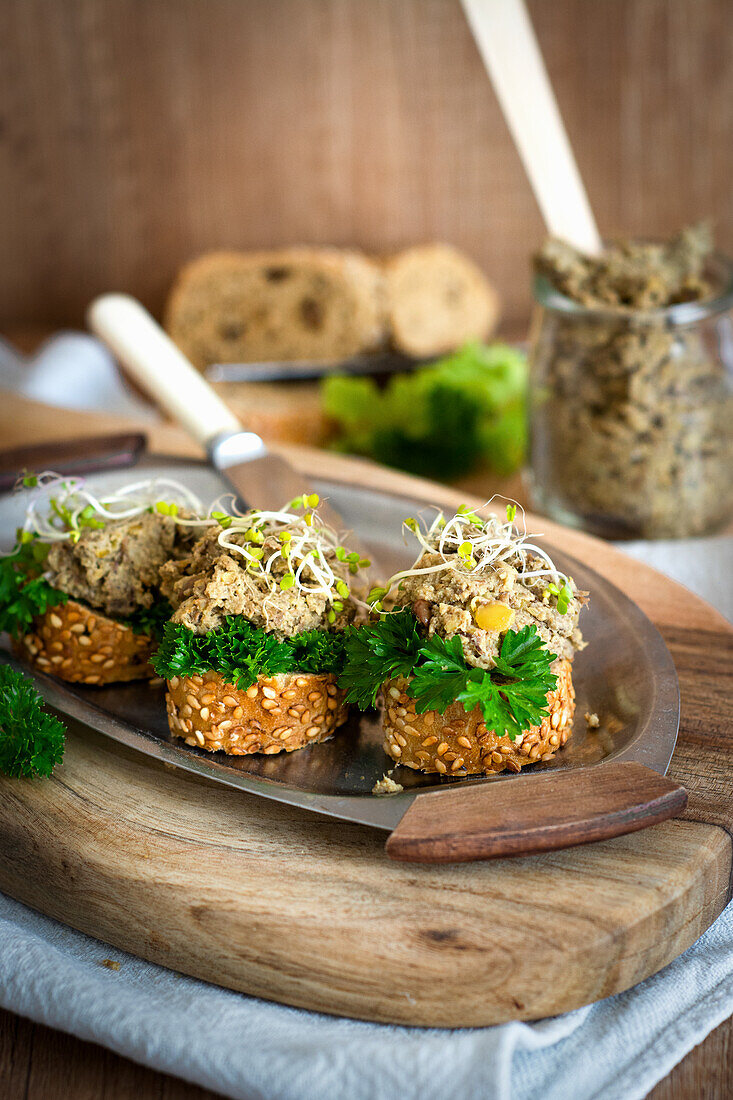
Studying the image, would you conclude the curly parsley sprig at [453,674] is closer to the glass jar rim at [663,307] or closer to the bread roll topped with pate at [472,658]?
the bread roll topped with pate at [472,658]

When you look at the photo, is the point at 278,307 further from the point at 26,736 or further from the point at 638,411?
the point at 26,736

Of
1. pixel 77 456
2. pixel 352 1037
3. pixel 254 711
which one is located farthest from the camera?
pixel 77 456

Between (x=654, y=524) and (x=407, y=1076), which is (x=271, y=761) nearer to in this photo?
(x=407, y=1076)

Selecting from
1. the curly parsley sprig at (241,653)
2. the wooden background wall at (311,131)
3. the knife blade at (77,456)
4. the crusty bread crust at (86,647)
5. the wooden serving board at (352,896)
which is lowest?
the wooden serving board at (352,896)

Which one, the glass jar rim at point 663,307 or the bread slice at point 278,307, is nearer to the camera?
the glass jar rim at point 663,307

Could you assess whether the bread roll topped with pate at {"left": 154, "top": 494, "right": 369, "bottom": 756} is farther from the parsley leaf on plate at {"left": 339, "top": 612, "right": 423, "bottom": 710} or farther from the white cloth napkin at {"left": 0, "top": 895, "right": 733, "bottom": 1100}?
the white cloth napkin at {"left": 0, "top": 895, "right": 733, "bottom": 1100}

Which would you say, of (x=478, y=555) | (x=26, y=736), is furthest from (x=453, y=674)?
(x=26, y=736)

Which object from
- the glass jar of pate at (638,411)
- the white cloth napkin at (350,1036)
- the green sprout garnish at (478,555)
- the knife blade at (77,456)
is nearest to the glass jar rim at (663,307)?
the glass jar of pate at (638,411)
